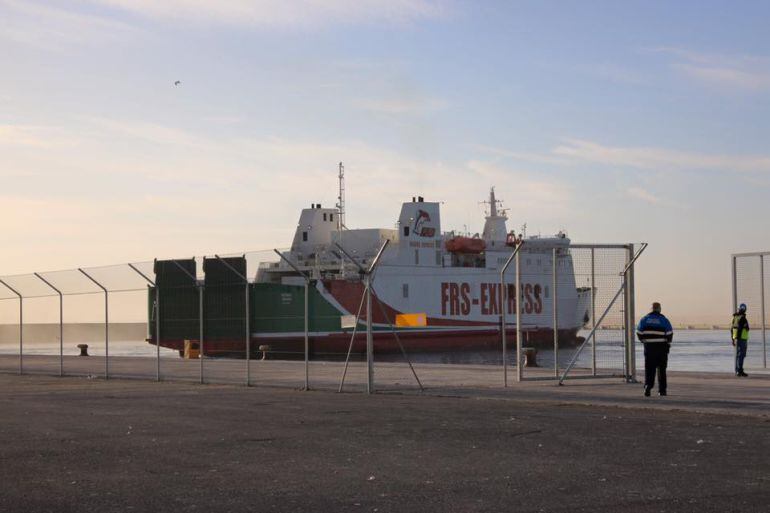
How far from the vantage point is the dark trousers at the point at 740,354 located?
881 inches

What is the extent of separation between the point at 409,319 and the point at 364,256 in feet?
139

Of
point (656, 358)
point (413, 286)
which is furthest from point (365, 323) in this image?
point (656, 358)

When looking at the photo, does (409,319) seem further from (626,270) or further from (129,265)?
(129,265)

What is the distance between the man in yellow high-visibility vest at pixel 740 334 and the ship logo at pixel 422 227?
42.0 m

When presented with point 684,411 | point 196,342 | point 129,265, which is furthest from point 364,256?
point 684,411

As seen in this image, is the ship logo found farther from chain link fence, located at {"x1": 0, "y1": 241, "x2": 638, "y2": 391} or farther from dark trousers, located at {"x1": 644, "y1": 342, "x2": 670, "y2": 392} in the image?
dark trousers, located at {"x1": 644, "y1": 342, "x2": 670, "y2": 392}

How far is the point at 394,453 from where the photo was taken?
1036 centimetres

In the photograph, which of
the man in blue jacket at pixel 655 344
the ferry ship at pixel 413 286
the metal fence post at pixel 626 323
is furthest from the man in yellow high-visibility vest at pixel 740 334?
the ferry ship at pixel 413 286

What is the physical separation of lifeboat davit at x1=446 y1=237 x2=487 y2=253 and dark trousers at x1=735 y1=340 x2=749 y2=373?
141 ft

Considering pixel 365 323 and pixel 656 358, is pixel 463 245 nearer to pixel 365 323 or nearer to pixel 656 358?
pixel 365 323

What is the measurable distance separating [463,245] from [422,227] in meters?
2.89

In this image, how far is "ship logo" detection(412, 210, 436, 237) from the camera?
64.3m

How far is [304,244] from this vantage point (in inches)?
2586

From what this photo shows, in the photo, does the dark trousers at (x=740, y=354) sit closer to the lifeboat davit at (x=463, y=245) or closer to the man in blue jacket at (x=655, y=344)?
the man in blue jacket at (x=655, y=344)
